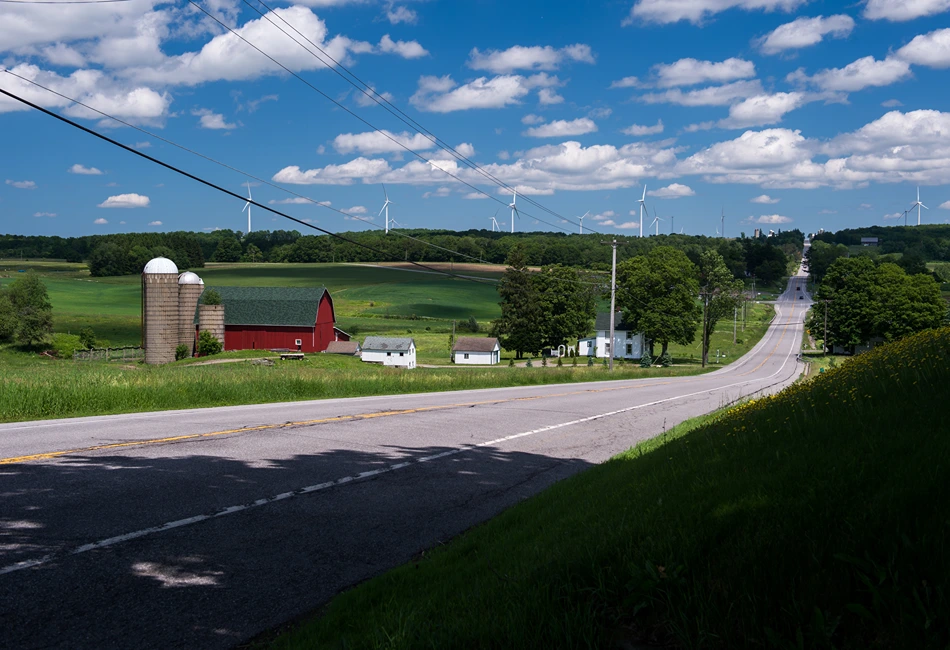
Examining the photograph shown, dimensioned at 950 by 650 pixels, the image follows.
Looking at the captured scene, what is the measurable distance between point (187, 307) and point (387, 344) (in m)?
21.6

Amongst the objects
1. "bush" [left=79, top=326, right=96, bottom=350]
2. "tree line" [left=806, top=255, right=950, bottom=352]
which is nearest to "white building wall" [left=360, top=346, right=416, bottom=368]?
"bush" [left=79, top=326, right=96, bottom=350]

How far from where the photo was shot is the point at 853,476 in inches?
198

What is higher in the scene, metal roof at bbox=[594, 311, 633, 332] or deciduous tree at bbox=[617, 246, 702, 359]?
deciduous tree at bbox=[617, 246, 702, 359]

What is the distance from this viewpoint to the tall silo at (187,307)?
264 ft

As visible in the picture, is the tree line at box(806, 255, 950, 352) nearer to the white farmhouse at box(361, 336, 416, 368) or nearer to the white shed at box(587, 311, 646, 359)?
the white shed at box(587, 311, 646, 359)

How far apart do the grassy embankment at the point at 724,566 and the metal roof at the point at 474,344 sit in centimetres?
8472

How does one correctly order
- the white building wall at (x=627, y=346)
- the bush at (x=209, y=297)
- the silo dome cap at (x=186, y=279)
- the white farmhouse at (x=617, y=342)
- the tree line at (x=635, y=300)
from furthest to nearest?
the white farmhouse at (x=617, y=342), the white building wall at (x=627, y=346), the tree line at (x=635, y=300), the bush at (x=209, y=297), the silo dome cap at (x=186, y=279)

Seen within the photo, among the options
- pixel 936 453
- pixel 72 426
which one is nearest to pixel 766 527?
pixel 936 453

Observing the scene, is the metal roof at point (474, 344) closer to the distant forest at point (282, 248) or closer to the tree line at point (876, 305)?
the distant forest at point (282, 248)

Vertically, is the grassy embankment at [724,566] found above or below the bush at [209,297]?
below

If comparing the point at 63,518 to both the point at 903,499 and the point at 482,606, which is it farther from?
the point at 903,499

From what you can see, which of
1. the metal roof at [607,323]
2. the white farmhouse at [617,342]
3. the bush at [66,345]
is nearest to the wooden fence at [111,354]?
the bush at [66,345]

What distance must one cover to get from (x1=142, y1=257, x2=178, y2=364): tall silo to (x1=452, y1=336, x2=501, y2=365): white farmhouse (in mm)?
31096

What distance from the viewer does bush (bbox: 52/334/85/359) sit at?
78.1 metres
